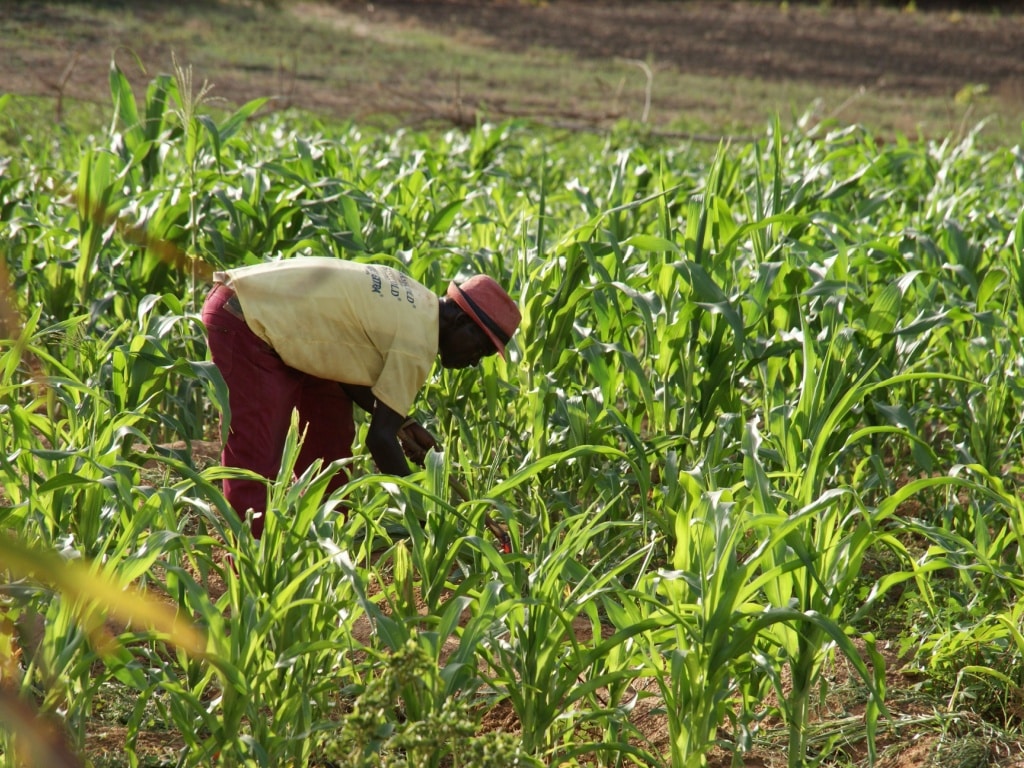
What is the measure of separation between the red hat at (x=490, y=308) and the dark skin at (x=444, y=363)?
4 centimetres

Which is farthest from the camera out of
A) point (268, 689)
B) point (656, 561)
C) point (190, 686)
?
point (656, 561)

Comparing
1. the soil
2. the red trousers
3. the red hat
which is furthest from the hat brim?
the soil

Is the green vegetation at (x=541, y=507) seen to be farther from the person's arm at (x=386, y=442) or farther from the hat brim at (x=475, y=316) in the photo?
the hat brim at (x=475, y=316)

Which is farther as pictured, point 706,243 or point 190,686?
point 706,243

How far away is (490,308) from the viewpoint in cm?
298

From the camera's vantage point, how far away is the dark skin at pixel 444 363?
290cm

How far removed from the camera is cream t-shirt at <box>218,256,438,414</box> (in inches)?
118

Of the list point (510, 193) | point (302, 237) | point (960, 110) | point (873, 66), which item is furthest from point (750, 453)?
point (873, 66)

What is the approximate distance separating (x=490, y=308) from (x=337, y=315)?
0.42 metres

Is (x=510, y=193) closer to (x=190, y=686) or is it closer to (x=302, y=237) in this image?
(x=302, y=237)

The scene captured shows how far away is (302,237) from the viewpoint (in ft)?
14.4

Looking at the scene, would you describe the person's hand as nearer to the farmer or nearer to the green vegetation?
the farmer

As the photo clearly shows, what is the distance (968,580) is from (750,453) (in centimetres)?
57

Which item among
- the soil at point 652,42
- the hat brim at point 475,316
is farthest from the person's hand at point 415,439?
the soil at point 652,42
